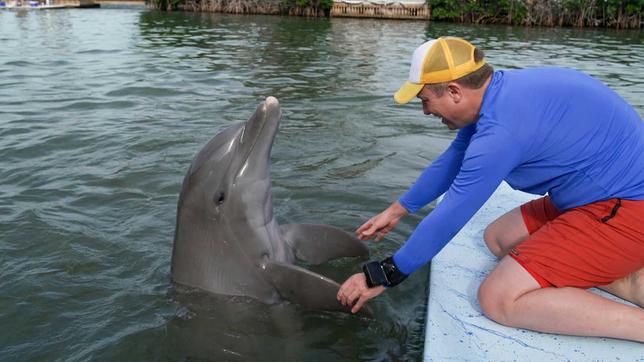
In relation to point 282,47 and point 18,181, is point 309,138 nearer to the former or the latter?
point 18,181

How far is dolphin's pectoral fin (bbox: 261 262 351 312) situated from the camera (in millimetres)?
3553

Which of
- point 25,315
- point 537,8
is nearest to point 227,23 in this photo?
point 537,8

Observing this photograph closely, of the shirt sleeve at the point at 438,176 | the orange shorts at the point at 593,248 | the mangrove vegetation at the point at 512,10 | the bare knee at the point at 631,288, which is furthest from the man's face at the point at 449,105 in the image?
the mangrove vegetation at the point at 512,10

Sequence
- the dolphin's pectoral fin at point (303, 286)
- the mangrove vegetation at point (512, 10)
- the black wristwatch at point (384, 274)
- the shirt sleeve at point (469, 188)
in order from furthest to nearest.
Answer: the mangrove vegetation at point (512, 10) → the dolphin's pectoral fin at point (303, 286) → the black wristwatch at point (384, 274) → the shirt sleeve at point (469, 188)

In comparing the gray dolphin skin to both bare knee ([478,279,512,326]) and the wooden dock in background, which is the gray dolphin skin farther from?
the wooden dock in background

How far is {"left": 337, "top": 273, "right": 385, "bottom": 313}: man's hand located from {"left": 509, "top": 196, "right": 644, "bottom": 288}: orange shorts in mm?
863

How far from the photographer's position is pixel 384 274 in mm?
3188

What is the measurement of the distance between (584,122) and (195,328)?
8.84 ft

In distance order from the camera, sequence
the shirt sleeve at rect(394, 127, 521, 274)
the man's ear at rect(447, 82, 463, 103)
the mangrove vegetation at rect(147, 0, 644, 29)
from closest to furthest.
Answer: the shirt sleeve at rect(394, 127, 521, 274)
the man's ear at rect(447, 82, 463, 103)
the mangrove vegetation at rect(147, 0, 644, 29)

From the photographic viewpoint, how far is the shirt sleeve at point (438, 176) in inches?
148

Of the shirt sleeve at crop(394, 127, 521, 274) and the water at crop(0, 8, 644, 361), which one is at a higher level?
the shirt sleeve at crop(394, 127, 521, 274)

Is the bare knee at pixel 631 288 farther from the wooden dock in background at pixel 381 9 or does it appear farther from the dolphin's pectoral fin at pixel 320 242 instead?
the wooden dock in background at pixel 381 9

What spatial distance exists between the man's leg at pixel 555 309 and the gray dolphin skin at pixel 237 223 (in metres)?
1.02

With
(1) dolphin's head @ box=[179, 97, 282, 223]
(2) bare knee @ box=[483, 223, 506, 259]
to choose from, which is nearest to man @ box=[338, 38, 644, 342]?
(2) bare knee @ box=[483, 223, 506, 259]
